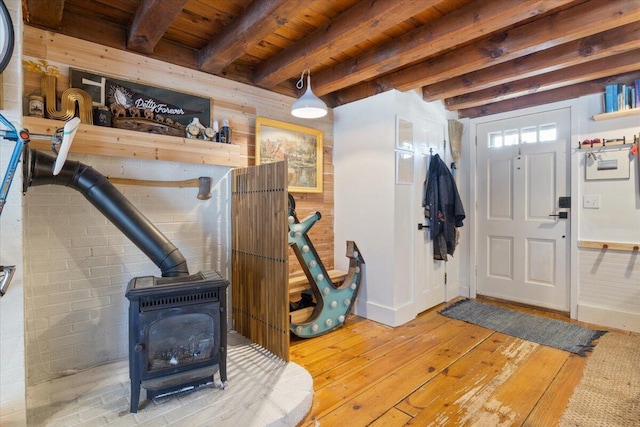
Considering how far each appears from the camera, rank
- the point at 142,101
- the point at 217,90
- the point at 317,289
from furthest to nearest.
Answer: the point at 317,289
the point at 217,90
the point at 142,101

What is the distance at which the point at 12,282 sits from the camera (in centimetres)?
149

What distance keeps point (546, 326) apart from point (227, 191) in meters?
3.33

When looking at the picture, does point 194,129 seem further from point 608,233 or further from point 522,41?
point 608,233

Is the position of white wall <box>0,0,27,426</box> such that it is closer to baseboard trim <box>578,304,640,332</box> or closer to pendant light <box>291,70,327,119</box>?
pendant light <box>291,70,327,119</box>

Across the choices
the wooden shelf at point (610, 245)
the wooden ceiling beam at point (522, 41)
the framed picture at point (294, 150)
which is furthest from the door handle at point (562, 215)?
the framed picture at point (294, 150)

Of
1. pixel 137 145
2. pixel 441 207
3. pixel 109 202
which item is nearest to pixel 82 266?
pixel 109 202

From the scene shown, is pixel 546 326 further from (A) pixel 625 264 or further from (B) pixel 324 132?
(B) pixel 324 132

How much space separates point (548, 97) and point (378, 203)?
2278 millimetres

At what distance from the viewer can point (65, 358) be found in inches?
83.1

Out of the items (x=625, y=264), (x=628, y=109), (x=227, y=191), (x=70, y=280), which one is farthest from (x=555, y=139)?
(x=70, y=280)

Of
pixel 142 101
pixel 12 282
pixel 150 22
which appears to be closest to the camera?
pixel 12 282

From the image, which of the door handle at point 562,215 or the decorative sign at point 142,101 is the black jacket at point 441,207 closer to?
the door handle at point 562,215

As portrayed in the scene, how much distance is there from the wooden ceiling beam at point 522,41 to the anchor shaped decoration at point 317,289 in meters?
1.46

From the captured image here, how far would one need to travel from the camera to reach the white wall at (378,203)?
3.20 m
